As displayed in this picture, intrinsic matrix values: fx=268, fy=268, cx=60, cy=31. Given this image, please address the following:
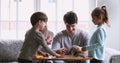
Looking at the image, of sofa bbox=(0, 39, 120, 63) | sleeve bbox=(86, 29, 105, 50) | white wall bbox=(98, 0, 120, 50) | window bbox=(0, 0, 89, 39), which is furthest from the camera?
white wall bbox=(98, 0, 120, 50)

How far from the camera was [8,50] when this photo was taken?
14.1ft

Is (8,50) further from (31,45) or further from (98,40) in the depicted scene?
(98,40)

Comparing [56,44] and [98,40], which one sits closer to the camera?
[98,40]

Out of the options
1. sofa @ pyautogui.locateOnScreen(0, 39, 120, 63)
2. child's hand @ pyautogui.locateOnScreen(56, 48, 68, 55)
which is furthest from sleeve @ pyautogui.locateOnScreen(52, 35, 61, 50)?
sofa @ pyautogui.locateOnScreen(0, 39, 120, 63)

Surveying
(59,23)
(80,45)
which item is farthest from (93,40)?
(59,23)

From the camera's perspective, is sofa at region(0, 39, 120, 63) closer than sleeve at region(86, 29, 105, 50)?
No

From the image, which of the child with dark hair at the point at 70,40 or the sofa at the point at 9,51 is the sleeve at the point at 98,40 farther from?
the sofa at the point at 9,51

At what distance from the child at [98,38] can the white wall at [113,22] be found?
1.69 m

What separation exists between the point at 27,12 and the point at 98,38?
79.3 inches

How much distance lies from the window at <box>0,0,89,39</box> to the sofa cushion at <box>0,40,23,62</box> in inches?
16.7

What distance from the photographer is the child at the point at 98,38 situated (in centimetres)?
306

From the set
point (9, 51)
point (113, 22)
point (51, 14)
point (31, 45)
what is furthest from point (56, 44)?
point (113, 22)

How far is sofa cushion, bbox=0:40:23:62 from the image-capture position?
427cm

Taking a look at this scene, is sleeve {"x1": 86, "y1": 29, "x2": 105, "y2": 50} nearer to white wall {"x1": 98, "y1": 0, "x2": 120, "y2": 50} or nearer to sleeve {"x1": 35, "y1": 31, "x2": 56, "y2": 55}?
sleeve {"x1": 35, "y1": 31, "x2": 56, "y2": 55}
